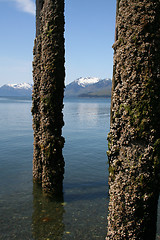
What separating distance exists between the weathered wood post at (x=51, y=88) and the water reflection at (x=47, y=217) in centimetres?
40

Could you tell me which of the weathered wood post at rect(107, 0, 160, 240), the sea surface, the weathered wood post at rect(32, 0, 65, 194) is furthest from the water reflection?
the weathered wood post at rect(107, 0, 160, 240)

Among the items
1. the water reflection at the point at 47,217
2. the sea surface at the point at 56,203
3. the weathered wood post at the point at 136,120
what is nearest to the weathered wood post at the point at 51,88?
the water reflection at the point at 47,217

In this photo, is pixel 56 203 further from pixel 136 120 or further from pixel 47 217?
pixel 136 120

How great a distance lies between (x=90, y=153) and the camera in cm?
1537

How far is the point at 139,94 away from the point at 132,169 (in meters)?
1.23

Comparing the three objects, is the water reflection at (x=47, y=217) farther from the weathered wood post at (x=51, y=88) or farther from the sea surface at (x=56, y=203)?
the weathered wood post at (x=51, y=88)

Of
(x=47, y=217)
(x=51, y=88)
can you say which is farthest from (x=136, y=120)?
(x=47, y=217)

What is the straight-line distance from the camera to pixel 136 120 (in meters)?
4.05

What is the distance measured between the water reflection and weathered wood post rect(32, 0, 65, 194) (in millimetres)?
400

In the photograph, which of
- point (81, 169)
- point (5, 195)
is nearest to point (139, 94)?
point (5, 195)

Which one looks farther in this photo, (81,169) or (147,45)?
(81,169)

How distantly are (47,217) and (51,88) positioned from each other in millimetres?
4017

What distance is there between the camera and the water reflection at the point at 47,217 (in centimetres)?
654

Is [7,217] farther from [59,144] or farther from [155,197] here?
[155,197]
